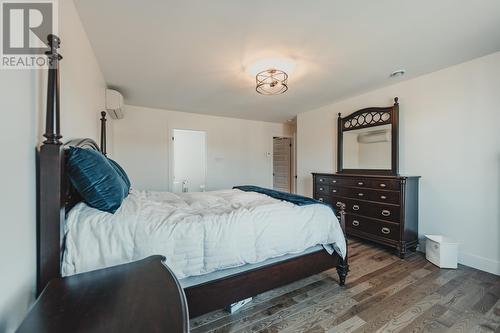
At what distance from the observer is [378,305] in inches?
71.1

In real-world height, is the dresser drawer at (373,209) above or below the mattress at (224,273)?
above

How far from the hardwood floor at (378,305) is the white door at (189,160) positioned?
3357mm

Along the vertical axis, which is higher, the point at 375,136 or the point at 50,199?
the point at 375,136

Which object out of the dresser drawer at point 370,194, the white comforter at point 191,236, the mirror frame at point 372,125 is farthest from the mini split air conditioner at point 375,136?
the white comforter at point 191,236

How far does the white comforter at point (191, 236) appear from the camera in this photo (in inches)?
47.1

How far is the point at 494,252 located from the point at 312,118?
3312 millimetres

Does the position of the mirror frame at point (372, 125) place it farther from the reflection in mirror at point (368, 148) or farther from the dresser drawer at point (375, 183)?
the dresser drawer at point (375, 183)

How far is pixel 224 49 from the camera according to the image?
2.27 metres

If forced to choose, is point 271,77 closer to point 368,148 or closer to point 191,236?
point 368,148

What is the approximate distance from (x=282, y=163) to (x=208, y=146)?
90.3 inches

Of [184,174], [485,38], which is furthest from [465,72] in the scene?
A: [184,174]

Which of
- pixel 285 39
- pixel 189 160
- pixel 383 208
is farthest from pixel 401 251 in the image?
pixel 189 160

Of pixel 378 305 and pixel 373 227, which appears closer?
pixel 378 305

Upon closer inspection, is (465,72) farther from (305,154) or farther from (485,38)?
(305,154)
